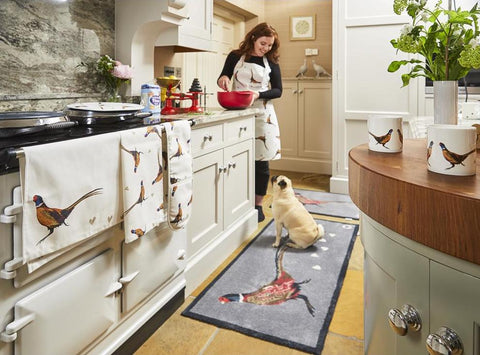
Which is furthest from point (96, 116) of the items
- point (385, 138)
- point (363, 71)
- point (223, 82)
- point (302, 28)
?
point (302, 28)

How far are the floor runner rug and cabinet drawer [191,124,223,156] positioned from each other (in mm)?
1498

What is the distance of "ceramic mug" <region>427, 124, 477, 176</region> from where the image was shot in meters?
0.72

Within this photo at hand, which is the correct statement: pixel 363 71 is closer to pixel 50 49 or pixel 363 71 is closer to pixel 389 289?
pixel 50 49

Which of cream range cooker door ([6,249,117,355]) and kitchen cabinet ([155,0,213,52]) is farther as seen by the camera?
kitchen cabinet ([155,0,213,52])

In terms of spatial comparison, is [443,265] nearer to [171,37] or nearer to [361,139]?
[171,37]

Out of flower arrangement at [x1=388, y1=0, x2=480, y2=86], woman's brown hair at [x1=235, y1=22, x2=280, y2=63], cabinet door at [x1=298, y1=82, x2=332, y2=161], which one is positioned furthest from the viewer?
cabinet door at [x1=298, y1=82, x2=332, y2=161]

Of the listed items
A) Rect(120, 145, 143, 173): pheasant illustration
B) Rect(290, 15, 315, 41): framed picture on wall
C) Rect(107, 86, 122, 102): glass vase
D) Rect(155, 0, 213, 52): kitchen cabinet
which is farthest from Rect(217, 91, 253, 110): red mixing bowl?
Rect(290, 15, 315, 41): framed picture on wall

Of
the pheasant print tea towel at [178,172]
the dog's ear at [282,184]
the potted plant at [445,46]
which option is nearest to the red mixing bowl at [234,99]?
the dog's ear at [282,184]

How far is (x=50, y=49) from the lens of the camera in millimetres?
1805

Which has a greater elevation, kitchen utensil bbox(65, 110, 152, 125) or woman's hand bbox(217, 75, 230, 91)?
woman's hand bbox(217, 75, 230, 91)

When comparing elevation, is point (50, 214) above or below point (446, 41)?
below

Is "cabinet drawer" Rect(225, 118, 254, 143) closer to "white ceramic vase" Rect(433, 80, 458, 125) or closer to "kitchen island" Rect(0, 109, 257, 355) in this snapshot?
"kitchen island" Rect(0, 109, 257, 355)

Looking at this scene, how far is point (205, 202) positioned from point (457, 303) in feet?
5.29

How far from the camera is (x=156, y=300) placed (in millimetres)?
1689
